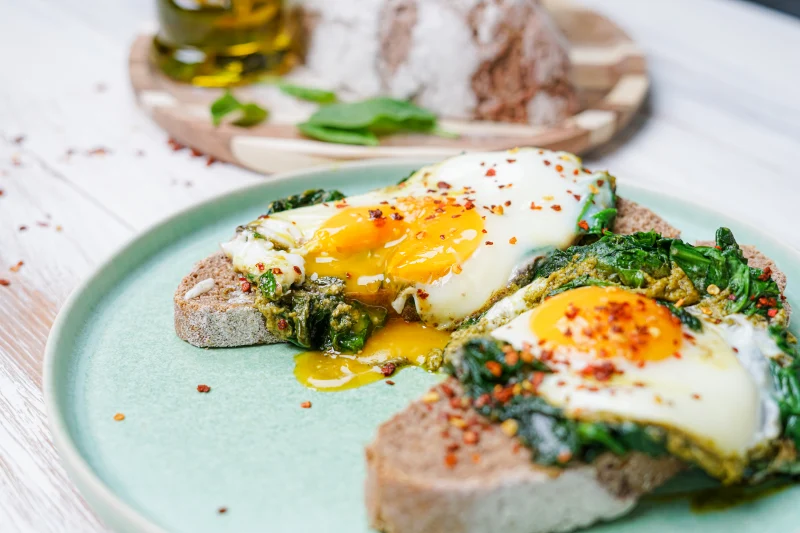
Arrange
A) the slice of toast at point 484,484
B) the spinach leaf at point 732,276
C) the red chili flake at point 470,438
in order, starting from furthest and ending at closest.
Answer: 1. the spinach leaf at point 732,276
2. the red chili flake at point 470,438
3. the slice of toast at point 484,484

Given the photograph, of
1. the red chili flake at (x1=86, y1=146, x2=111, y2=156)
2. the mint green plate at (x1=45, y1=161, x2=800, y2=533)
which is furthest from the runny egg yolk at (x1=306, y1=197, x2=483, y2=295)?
the red chili flake at (x1=86, y1=146, x2=111, y2=156)

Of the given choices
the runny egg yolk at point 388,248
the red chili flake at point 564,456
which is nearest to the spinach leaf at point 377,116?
the runny egg yolk at point 388,248

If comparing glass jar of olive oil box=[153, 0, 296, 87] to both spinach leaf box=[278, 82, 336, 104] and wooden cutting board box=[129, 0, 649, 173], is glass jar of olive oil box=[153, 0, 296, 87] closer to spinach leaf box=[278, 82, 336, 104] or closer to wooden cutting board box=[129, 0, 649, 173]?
wooden cutting board box=[129, 0, 649, 173]

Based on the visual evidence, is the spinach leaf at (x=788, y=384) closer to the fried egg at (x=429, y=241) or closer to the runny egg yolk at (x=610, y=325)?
the runny egg yolk at (x=610, y=325)

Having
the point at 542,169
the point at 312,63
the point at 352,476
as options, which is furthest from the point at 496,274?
the point at 312,63

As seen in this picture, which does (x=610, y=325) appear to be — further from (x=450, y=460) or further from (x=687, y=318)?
(x=450, y=460)

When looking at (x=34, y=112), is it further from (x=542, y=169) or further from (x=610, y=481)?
(x=610, y=481)
